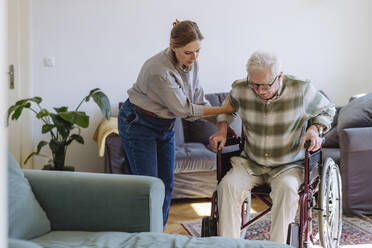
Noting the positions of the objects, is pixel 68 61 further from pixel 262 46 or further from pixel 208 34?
pixel 262 46

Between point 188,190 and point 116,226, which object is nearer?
point 116,226

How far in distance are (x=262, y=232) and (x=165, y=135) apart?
1087mm

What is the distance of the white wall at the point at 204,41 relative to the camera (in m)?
4.04

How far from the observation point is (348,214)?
3182 millimetres

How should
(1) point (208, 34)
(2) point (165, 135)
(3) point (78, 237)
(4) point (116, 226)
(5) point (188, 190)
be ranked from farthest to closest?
1. (1) point (208, 34)
2. (5) point (188, 190)
3. (2) point (165, 135)
4. (4) point (116, 226)
5. (3) point (78, 237)

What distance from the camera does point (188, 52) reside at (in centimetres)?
201

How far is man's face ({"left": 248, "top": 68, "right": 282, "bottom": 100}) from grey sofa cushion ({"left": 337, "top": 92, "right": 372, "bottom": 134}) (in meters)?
1.44

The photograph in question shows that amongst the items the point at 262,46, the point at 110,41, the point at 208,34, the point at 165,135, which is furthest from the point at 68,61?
the point at 165,135

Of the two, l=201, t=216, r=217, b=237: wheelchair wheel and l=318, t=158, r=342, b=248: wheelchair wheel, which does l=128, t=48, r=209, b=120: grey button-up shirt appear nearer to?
l=201, t=216, r=217, b=237: wheelchair wheel

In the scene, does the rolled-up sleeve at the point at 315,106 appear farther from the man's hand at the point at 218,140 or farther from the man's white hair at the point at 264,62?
Answer: the man's hand at the point at 218,140

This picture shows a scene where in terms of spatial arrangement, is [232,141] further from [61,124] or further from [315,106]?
[61,124]

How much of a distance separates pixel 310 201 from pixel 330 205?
0.26 meters

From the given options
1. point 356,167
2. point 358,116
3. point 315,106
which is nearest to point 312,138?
point 315,106

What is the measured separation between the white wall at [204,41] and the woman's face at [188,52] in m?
2.16
